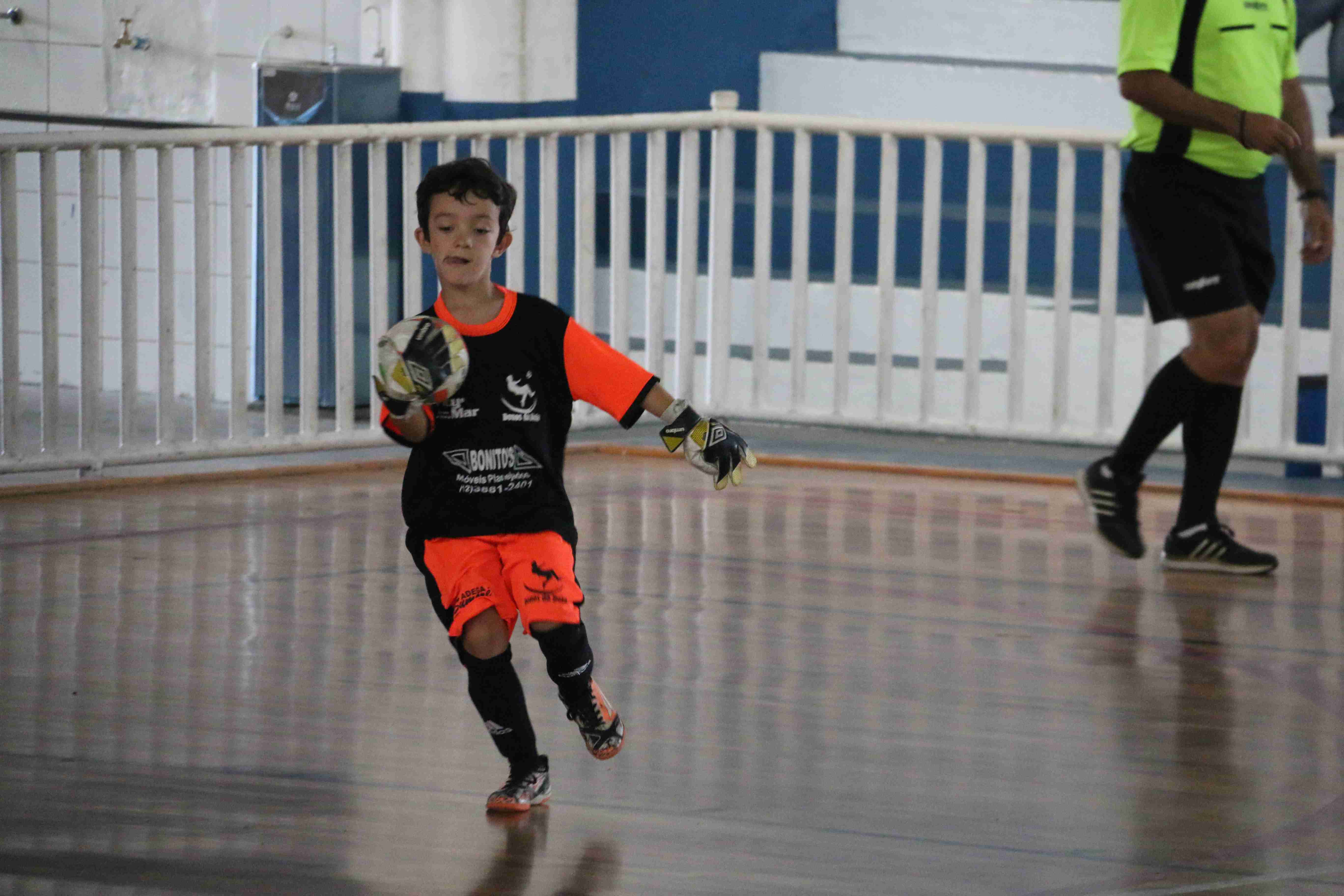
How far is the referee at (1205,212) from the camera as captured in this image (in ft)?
12.9

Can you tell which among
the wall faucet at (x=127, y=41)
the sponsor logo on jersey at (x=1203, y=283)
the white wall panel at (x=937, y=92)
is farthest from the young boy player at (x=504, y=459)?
the wall faucet at (x=127, y=41)

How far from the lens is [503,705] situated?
2.50 metres

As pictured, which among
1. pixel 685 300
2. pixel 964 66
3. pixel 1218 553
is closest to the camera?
pixel 1218 553

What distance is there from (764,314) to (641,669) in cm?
284

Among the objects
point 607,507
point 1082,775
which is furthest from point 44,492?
point 1082,775

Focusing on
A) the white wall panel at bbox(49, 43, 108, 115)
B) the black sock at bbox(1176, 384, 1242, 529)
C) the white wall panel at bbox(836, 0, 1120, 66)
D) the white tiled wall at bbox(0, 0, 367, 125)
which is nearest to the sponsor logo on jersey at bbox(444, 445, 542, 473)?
the black sock at bbox(1176, 384, 1242, 529)

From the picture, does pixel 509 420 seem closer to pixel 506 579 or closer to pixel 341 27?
pixel 506 579

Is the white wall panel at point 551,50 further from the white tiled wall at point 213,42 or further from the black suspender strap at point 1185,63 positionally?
the black suspender strap at point 1185,63

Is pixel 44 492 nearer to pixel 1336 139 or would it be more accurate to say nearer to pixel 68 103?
pixel 68 103

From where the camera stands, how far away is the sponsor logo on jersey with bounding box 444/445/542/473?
101 inches

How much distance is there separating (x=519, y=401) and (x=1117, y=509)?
1.93 metres

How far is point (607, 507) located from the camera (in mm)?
4801

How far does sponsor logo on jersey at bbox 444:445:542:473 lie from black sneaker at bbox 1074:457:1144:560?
1.90m

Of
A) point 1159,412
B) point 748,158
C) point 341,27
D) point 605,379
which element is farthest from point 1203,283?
point 341,27
